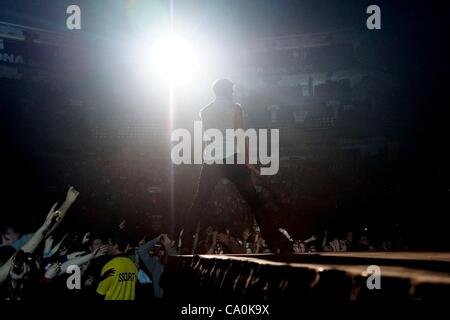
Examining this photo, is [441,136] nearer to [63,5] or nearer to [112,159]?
[112,159]

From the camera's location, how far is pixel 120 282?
6180 millimetres

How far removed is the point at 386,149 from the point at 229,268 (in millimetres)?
17829

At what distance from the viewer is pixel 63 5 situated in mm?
21891

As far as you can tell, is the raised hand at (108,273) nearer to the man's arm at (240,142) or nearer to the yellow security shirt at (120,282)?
the yellow security shirt at (120,282)

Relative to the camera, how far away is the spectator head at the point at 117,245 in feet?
25.8

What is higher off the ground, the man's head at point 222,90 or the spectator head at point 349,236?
the man's head at point 222,90

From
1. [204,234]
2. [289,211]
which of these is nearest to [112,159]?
[289,211]

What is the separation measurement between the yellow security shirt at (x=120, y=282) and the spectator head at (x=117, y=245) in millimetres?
1502

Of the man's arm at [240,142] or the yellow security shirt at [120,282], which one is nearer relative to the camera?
the man's arm at [240,142]

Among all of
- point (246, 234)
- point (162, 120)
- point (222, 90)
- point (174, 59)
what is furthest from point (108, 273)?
point (174, 59)

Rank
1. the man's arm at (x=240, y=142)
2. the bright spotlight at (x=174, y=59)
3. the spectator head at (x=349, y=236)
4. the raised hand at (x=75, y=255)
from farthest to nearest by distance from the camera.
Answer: the bright spotlight at (x=174, y=59)
the spectator head at (x=349, y=236)
the raised hand at (x=75, y=255)
the man's arm at (x=240, y=142)

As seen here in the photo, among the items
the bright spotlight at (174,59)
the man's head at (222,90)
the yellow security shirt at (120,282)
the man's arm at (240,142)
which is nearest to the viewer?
the man's arm at (240,142)

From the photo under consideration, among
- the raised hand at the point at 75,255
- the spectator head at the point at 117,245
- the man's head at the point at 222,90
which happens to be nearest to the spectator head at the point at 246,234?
the spectator head at the point at 117,245

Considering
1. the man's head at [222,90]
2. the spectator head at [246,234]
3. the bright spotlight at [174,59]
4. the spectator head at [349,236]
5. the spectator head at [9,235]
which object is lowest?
the spectator head at [349,236]
